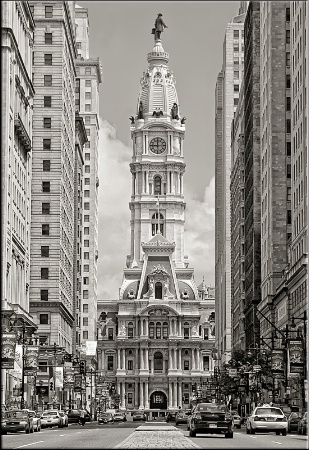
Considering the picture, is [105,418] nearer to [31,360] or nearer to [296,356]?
[31,360]

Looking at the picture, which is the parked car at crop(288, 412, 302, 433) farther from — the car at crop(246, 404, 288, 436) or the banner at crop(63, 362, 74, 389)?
the banner at crop(63, 362, 74, 389)

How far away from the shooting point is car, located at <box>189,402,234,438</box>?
57062mm

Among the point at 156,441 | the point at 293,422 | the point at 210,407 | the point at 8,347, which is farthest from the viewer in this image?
the point at 8,347

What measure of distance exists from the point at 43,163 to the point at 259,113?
28699mm

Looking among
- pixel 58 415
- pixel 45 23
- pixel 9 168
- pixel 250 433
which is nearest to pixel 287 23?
pixel 45 23

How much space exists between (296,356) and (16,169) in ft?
152

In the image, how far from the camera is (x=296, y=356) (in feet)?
247

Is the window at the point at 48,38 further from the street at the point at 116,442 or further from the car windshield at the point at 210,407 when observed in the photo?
the street at the point at 116,442

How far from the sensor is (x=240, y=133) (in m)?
175

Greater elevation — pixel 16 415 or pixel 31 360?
pixel 31 360

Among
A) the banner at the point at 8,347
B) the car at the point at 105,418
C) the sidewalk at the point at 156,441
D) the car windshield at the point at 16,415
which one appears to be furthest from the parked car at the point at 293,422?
the car at the point at 105,418

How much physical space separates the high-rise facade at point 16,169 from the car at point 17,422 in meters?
20.0

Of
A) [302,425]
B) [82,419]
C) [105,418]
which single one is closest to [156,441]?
[302,425]

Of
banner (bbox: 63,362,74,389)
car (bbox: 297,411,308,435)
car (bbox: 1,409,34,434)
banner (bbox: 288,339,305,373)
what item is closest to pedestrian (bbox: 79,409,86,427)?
banner (bbox: 63,362,74,389)
